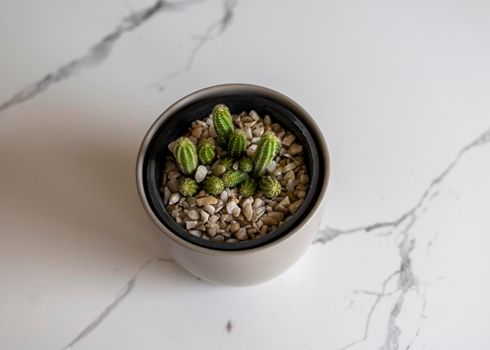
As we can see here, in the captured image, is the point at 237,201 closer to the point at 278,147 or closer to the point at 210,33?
the point at 278,147

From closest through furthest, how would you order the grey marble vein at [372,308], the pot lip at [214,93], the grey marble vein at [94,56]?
1. the pot lip at [214,93]
2. the grey marble vein at [372,308]
3. the grey marble vein at [94,56]

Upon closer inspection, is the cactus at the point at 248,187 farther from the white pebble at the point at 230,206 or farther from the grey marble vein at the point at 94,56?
the grey marble vein at the point at 94,56

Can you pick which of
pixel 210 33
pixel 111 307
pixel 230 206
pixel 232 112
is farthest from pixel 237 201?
pixel 210 33

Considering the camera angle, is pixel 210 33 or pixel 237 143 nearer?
pixel 237 143

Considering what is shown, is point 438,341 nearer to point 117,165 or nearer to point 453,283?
point 453,283

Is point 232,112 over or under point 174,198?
over

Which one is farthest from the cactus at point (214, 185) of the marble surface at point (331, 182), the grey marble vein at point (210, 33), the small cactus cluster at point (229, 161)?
the grey marble vein at point (210, 33)
